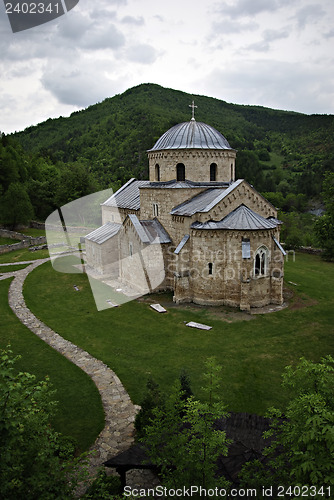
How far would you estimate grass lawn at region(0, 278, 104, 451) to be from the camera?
464 inches

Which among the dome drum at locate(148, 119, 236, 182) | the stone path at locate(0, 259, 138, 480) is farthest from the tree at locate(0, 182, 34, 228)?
the stone path at locate(0, 259, 138, 480)

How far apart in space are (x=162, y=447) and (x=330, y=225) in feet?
→ 57.3

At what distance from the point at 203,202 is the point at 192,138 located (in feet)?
17.7

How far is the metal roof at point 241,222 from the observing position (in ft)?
71.1

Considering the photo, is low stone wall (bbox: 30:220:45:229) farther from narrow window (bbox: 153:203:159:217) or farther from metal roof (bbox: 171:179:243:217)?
metal roof (bbox: 171:179:243:217)

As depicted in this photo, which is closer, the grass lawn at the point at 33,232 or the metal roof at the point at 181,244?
the metal roof at the point at 181,244

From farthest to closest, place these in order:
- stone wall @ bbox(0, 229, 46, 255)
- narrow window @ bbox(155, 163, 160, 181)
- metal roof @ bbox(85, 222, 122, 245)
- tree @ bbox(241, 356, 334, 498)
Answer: stone wall @ bbox(0, 229, 46, 255)
metal roof @ bbox(85, 222, 122, 245)
narrow window @ bbox(155, 163, 160, 181)
tree @ bbox(241, 356, 334, 498)

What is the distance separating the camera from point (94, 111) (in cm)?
11119

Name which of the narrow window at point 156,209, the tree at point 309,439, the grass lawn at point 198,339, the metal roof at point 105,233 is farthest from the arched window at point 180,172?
the tree at point 309,439

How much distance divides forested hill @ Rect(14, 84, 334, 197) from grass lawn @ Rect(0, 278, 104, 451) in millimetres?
46671

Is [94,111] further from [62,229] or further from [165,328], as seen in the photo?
[165,328]

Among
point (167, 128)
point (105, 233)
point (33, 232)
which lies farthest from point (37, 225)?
point (167, 128)

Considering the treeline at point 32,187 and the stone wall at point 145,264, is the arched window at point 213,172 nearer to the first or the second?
the stone wall at point 145,264

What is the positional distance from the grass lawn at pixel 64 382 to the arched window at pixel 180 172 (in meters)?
14.7
